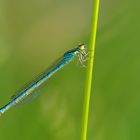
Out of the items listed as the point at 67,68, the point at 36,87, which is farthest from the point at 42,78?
the point at 67,68

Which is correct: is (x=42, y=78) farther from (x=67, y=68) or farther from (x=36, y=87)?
(x=67, y=68)

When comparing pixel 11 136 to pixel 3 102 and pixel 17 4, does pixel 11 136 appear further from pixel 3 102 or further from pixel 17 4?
pixel 17 4

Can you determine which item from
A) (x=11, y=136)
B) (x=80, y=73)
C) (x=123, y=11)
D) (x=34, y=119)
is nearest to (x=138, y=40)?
(x=123, y=11)
